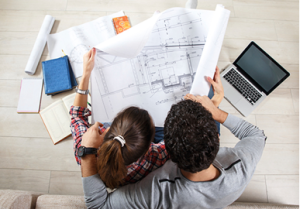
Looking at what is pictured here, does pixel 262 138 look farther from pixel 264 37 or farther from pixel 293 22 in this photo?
pixel 293 22

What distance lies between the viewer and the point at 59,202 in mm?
791

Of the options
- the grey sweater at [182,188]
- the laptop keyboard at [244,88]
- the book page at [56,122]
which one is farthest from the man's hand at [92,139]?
the laptop keyboard at [244,88]

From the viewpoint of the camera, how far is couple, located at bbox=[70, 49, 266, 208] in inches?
18.7

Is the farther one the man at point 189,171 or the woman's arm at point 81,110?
the woman's arm at point 81,110

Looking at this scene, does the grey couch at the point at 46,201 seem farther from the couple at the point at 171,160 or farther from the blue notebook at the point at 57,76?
the blue notebook at the point at 57,76

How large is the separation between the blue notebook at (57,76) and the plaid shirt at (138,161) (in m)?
0.28

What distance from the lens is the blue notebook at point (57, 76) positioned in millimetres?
965

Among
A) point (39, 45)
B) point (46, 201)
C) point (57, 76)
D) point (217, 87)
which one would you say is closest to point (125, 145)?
point (217, 87)

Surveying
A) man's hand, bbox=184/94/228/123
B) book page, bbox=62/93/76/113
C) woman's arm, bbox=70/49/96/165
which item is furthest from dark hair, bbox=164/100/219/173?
book page, bbox=62/93/76/113

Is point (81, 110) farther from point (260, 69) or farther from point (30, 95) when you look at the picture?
point (260, 69)

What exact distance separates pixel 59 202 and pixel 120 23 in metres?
1.01

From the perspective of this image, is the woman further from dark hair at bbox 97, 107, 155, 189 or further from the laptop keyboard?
the laptop keyboard

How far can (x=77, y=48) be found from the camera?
1.00 metres

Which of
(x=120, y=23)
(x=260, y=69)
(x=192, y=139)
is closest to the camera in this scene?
(x=192, y=139)
